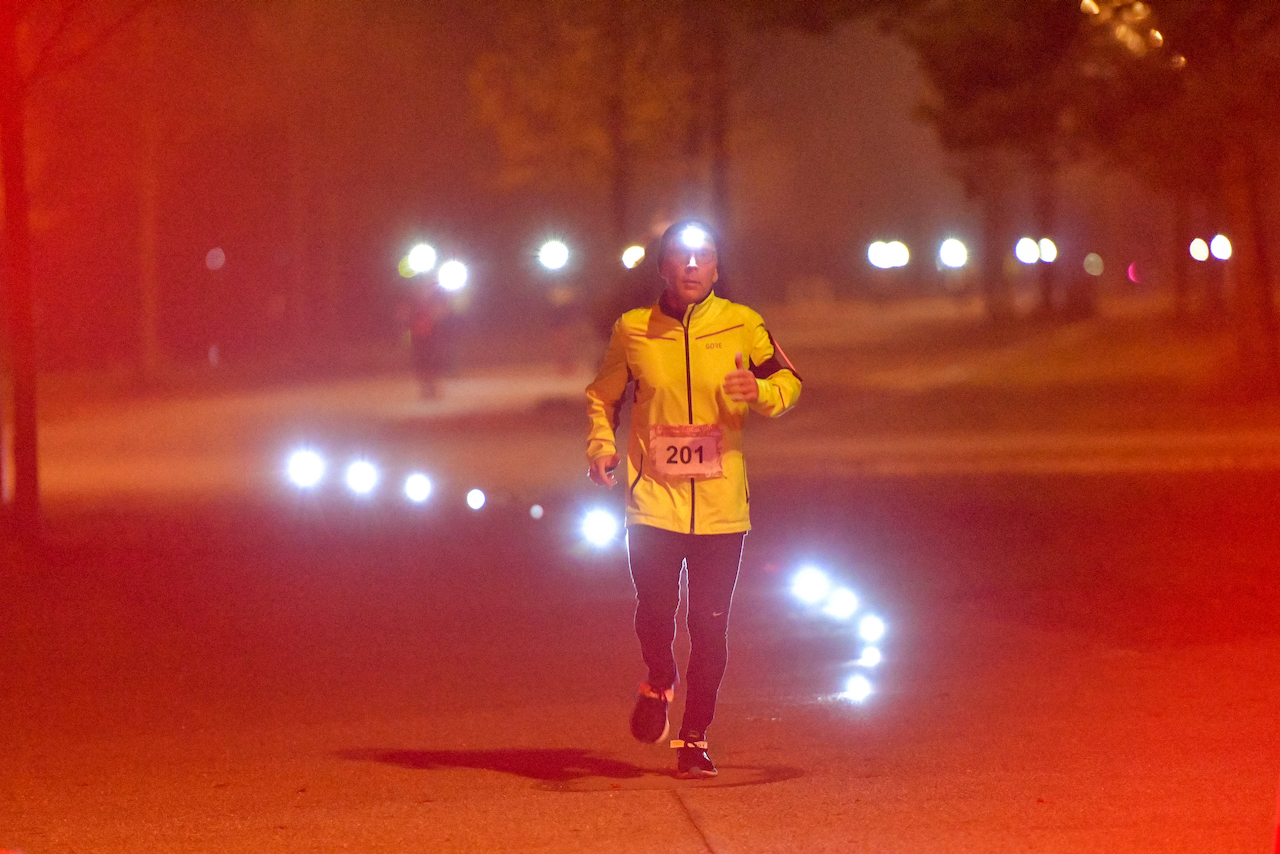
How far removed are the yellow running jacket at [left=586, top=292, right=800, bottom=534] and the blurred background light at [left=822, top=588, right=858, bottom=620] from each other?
4135 millimetres

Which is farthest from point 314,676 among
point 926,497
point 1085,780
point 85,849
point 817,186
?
point 817,186

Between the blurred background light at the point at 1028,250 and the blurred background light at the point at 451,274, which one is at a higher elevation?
the blurred background light at the point at 1028,250

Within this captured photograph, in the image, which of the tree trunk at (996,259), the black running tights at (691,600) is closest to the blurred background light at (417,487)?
the black running tights at (691,600)

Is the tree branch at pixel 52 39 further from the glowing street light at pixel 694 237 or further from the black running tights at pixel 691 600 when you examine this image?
the black running tights at pixel 691 600

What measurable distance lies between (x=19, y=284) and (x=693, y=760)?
27.2ft

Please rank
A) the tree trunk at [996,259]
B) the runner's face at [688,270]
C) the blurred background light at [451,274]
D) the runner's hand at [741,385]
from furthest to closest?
1. the tree trunk at [996,259]
2. the blurred background light at [451,274]
3. the runner's face at [688,270]
4. the runner's hand at [741,385]

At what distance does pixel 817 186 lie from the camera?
63.1 m

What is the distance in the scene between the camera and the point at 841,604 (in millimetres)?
11156

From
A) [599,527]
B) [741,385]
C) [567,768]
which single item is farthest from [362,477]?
[741,385]

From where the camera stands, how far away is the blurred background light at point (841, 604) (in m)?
10.8

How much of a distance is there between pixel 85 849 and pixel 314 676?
122 inches

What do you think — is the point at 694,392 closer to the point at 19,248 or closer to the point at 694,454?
the point at 694,454

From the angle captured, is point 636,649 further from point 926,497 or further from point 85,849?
point 926,497

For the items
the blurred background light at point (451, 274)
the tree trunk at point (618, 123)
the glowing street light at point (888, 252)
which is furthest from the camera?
the glowing street light at point (888, 252)
